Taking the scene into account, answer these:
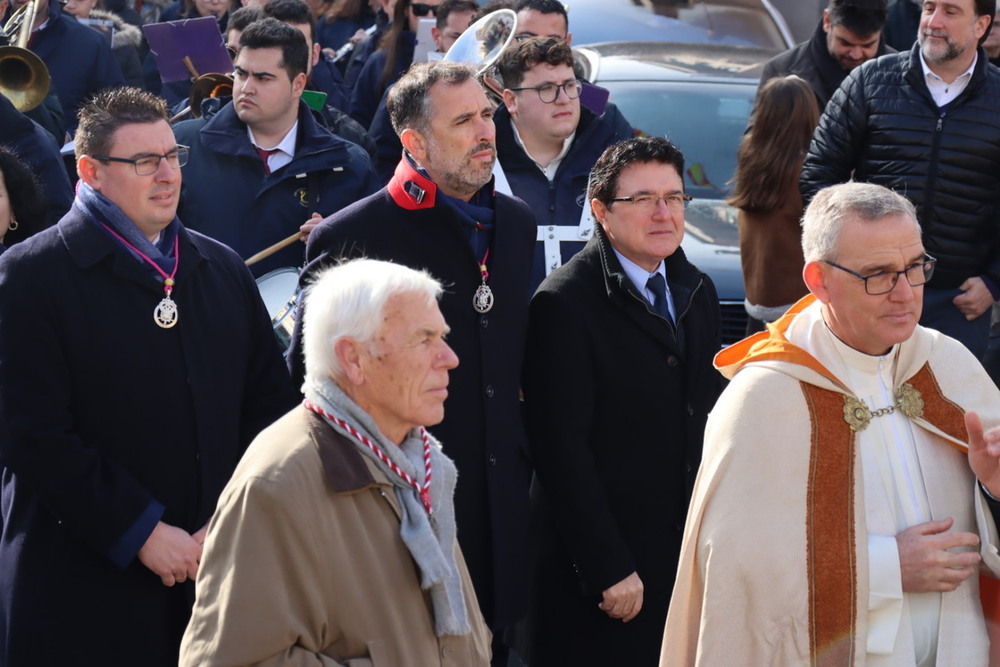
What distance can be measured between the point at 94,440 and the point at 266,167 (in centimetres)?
245

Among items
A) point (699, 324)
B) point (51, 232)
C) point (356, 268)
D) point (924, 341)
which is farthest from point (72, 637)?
point (924, 341)

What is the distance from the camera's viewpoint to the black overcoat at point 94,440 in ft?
13.3

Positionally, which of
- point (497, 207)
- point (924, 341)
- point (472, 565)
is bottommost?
point (472, 565)

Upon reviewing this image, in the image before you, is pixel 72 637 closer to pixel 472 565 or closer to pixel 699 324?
pixel 472 565

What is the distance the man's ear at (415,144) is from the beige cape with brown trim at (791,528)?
4.46 feet

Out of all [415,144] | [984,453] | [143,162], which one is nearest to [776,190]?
[415,144]

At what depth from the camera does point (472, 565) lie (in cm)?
456

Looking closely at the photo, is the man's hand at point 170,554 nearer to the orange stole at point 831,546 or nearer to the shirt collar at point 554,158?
the orange stole at point 831,546

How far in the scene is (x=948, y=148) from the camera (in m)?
6.14

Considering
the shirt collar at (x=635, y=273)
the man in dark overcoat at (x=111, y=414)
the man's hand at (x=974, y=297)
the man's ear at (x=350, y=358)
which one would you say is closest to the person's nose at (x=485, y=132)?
the shirt collar at (x=635, y=273)

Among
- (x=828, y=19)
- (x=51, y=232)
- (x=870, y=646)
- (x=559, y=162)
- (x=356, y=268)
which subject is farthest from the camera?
(x=828, y=19)

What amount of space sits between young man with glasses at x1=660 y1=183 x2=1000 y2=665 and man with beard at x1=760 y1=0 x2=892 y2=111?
12.3ft

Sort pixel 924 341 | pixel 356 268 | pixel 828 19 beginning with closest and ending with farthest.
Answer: pixel 356 268 < pixel 924 341 < pixel 828 19

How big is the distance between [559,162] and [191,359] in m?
2.28
